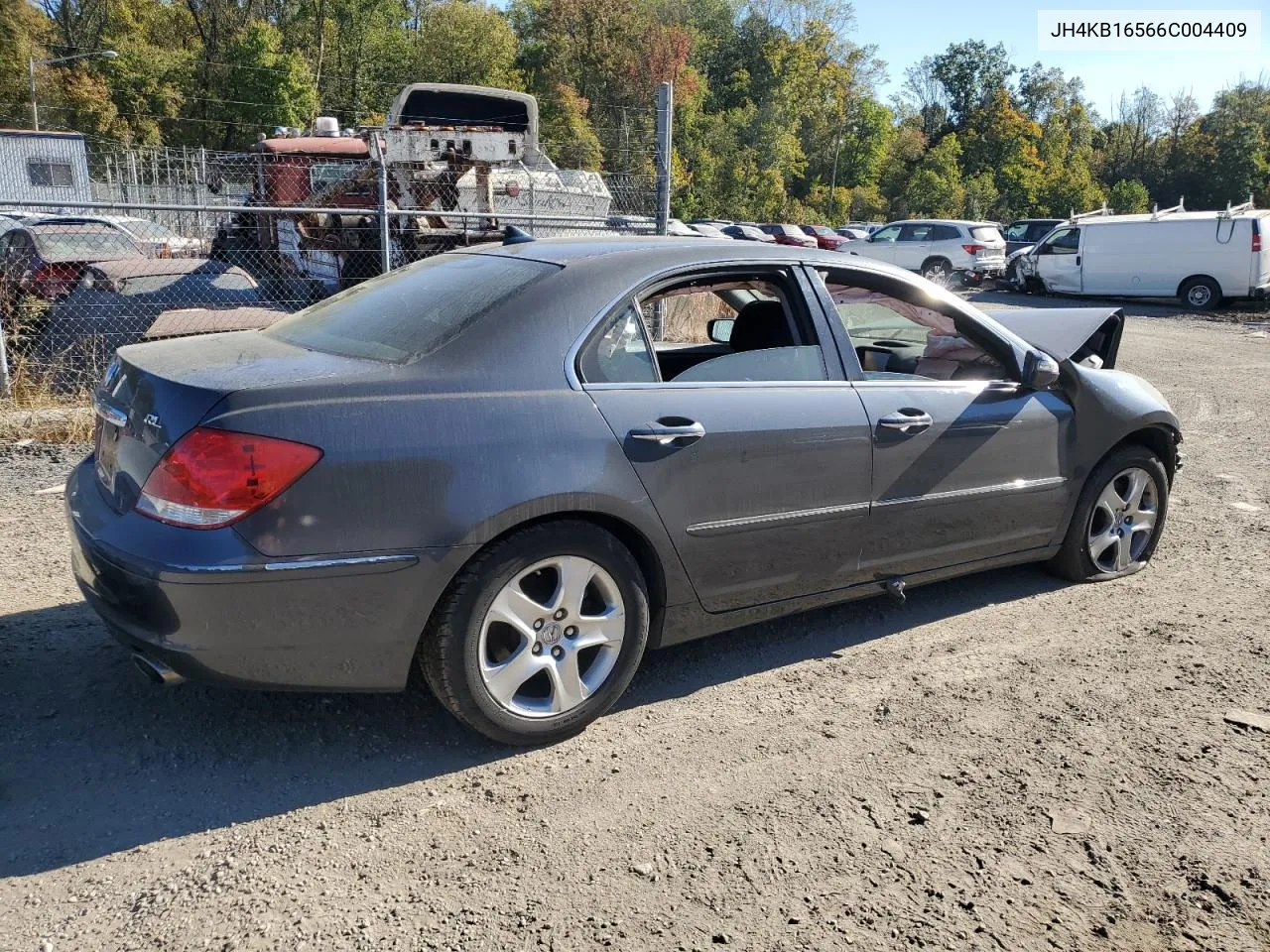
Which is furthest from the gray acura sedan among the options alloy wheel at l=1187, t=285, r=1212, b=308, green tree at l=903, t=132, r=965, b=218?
green tree at l=903, t=132, r=965, b=218

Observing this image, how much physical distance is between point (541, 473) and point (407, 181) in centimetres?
935

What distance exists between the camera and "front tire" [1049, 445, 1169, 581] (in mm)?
4574

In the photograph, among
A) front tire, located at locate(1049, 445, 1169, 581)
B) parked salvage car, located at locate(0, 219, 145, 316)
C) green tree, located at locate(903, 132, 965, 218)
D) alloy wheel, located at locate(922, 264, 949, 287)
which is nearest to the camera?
front tire, located at locate(1049, 445, 1169, 581)

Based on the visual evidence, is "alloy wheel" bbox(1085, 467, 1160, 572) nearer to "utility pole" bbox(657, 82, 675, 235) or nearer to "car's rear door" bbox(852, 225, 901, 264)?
"utility pole" bbox(657, 82, 675, 235)

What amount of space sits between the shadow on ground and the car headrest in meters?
1.19

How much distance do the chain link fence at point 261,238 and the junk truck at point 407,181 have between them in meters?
0.02

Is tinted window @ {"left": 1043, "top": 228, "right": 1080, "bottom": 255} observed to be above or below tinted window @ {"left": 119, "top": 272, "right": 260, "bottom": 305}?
above

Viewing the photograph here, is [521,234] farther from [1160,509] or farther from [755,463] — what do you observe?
[1160,509]

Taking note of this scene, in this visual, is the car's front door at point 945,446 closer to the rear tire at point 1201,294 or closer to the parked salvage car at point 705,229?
the rear tire at point 1201,294

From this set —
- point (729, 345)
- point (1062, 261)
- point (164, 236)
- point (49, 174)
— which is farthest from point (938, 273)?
point (49, 174)

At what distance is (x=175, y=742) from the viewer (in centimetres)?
314

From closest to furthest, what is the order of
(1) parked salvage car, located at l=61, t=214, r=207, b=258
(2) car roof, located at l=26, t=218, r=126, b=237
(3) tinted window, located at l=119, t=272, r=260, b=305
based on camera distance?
(3) tinted window, located at l=119, t=272, r=260, b=305, (2) car roof, located at l=26, t=218, r=126, b=237, (1) parked salvage car, located at l=61, t=214, r=207, b=258

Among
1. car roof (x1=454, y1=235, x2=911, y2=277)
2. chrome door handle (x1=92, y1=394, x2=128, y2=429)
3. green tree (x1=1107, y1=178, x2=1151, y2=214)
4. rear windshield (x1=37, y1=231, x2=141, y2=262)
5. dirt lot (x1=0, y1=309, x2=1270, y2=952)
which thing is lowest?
dirt lot (x1=0, y1=309, x2=1270, y2=952)

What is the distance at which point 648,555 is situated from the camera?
329 cm
